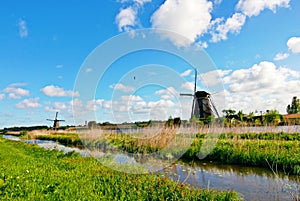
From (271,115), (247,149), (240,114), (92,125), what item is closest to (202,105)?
(240,114)

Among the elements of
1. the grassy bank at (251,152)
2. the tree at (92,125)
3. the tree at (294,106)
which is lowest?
the grassy bank at (251,152)

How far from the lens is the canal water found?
622 cm

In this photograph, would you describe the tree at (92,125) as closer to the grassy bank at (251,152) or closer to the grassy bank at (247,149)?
the grassy bank at (247,149)

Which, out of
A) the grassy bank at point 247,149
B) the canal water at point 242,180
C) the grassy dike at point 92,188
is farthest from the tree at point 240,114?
the grassy dike at point 92,188

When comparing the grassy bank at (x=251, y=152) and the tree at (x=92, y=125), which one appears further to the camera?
the tree at (x=92, y=125)

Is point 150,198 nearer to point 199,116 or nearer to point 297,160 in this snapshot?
point 297,160

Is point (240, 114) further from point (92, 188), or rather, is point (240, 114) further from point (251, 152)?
point (92, 188)

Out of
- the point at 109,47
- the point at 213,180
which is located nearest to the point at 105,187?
the point at 213,180

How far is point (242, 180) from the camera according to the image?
7.79m

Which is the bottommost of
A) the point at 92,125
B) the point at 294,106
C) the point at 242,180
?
the point at 242,180

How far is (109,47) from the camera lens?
8.35 meters

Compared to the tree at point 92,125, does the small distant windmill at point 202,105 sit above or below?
above

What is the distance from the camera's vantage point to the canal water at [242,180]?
20.4 feet

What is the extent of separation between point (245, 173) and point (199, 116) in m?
18.8
